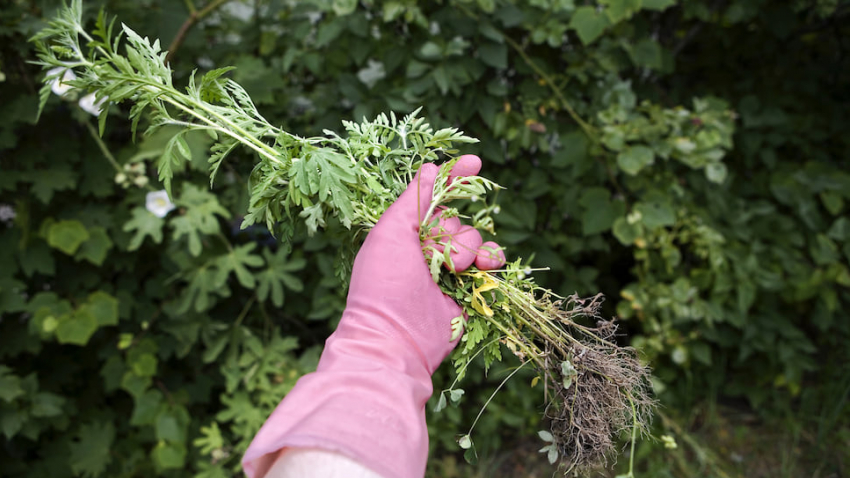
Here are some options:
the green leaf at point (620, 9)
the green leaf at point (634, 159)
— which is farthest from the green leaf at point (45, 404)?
the green leaf at point (620, 9)

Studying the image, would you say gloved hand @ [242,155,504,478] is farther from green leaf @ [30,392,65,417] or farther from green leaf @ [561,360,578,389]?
green leaf @ [30,392,65,417]

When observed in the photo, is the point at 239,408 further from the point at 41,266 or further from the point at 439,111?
the point at 439,111

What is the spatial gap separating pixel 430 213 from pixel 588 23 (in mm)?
1098

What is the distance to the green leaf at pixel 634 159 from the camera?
182cm

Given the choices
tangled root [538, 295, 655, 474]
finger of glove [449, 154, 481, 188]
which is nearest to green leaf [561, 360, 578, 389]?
tangled root [538, 295, 655, 474]

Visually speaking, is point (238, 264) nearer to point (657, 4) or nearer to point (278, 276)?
point (278, 276)

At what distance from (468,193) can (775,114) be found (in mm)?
1940

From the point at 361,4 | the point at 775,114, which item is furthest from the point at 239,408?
the point at 775,114

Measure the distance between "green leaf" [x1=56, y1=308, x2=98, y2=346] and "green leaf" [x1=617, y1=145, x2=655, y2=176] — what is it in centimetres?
185

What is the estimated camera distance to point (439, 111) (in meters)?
1.88

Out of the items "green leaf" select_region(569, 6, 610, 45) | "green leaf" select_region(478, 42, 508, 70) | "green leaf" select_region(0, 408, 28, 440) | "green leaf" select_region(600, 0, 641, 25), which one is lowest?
"green leaf" select_region(0, 408, 28, 440)

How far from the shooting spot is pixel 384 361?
2.94 ft

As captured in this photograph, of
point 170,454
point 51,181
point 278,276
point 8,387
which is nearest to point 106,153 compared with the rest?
point 51,181

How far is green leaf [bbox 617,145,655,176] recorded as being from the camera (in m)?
1.82
